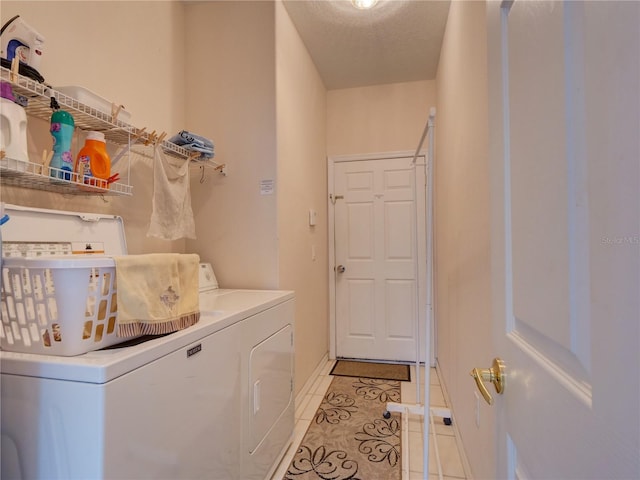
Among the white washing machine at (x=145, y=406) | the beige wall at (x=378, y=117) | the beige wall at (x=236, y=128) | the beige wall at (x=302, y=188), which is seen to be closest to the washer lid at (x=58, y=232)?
the white washing machine at (x=145, y=406)

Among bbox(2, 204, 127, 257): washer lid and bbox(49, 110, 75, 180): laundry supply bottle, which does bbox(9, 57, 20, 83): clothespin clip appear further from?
bbox(2, 204, 127, 257): washer lid

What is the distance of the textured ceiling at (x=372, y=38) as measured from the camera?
220 cm

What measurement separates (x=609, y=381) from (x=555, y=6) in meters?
0.50

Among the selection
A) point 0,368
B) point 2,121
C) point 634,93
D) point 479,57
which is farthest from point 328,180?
point 634,93

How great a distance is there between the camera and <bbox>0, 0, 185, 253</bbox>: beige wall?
1263mm

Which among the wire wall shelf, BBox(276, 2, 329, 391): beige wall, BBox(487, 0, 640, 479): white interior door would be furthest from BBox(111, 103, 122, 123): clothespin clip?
BBox(487, 0, 640, 479): white interior door

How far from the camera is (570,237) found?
16.8 inches

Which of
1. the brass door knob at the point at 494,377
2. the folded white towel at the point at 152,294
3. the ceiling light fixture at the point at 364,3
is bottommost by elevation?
the brass door knob at the point at 494,377

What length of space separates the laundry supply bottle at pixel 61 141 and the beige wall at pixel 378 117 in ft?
8.17

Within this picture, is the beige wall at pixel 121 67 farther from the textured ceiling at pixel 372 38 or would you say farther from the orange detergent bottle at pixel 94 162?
the textured ceiling at pixel 372 38

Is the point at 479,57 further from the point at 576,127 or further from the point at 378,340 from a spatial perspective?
the point at 378,340

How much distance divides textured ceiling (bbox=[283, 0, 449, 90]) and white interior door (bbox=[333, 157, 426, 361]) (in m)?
0.81

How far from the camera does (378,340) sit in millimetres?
3248

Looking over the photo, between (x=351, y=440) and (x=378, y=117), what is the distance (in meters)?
2.80
